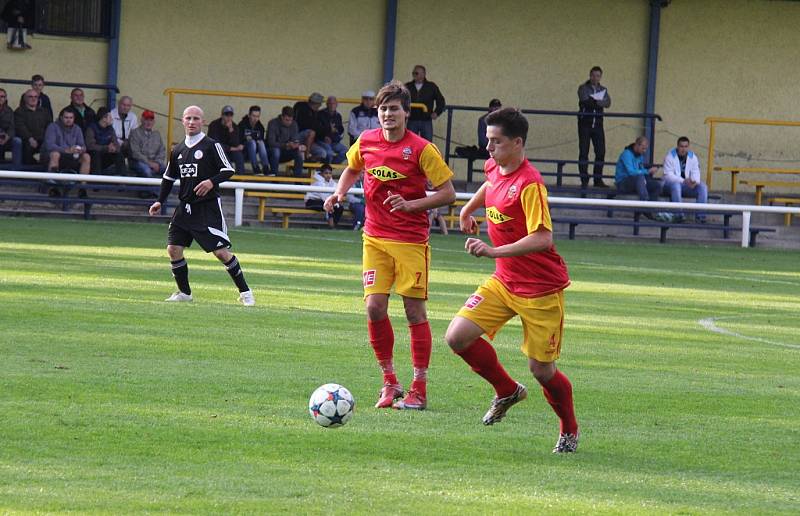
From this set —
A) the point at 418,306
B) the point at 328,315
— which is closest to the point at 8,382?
the point at 418,306

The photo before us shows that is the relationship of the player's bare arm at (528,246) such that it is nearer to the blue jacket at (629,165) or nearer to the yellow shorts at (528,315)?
the yellow shorts at (528,315)

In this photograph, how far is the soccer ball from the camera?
738cm

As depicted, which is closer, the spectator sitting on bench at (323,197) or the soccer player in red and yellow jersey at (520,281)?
the soccer player in red and yellow jersey at (520,281)

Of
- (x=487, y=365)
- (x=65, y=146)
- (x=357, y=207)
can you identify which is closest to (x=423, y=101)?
(x=357, y=207)

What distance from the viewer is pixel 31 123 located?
26.3 m

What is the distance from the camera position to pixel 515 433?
7.68 m

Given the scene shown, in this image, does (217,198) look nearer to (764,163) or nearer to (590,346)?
(590,346)

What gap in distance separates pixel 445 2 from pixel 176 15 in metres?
5.97

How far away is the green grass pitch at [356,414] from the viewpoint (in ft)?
20.1

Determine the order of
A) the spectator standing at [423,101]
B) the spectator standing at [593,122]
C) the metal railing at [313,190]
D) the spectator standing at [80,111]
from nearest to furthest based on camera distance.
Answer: the metal railing at [313,190] → the spectator standing at [80,111] → the spectator standing at [423,101] → the spectator standing at [593,122]

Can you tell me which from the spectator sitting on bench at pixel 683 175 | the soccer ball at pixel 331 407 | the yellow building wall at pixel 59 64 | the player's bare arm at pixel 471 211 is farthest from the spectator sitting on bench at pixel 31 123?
the soccer ball at pixel 331 407

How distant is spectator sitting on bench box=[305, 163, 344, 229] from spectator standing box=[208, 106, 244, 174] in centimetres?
156

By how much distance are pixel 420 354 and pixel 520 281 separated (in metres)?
1.38

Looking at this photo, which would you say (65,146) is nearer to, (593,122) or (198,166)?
(593,122)
